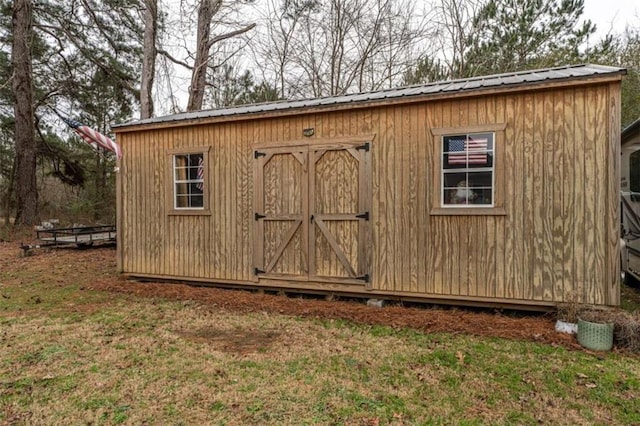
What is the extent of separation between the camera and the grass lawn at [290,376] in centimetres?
277

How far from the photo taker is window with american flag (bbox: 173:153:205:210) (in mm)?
6590

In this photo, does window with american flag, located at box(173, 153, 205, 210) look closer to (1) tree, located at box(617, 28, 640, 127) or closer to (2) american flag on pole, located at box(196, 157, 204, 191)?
(2) american flag on pole, located at box(196, 157, 204, 191)

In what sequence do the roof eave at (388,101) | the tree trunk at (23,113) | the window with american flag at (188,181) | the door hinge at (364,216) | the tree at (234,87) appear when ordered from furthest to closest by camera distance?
the tree at (234,87), the tree trunk at (23,113), the window with american flag at (188,181), the door hinge at (364,216), the roof eave at (388,101)

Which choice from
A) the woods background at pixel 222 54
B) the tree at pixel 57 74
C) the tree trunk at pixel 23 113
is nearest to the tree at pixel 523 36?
the woods background at pixel 222 54

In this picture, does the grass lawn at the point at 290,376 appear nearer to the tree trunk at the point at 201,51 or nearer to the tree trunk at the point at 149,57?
the tree trunk at the point at 149,57

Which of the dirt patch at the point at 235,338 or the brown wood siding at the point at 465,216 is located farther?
the brown wood siding at the point at 465,216

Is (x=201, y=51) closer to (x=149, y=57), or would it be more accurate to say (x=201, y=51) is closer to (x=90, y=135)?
(x=149, y=57)

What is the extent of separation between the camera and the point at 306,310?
17.3 feet

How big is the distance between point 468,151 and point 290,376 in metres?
3.37

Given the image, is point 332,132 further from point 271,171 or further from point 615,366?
point 615,366

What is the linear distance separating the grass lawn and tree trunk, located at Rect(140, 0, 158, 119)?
30.7 ft

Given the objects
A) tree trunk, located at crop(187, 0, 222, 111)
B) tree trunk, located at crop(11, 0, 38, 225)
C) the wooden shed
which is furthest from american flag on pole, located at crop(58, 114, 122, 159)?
tree trunk, located at crop(11, 0, 38, 225)

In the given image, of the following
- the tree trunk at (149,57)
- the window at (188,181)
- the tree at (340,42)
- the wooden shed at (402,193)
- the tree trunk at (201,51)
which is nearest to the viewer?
the wooden shed at (402,193)

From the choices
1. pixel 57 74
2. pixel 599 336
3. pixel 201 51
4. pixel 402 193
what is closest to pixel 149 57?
pixel 201 51
